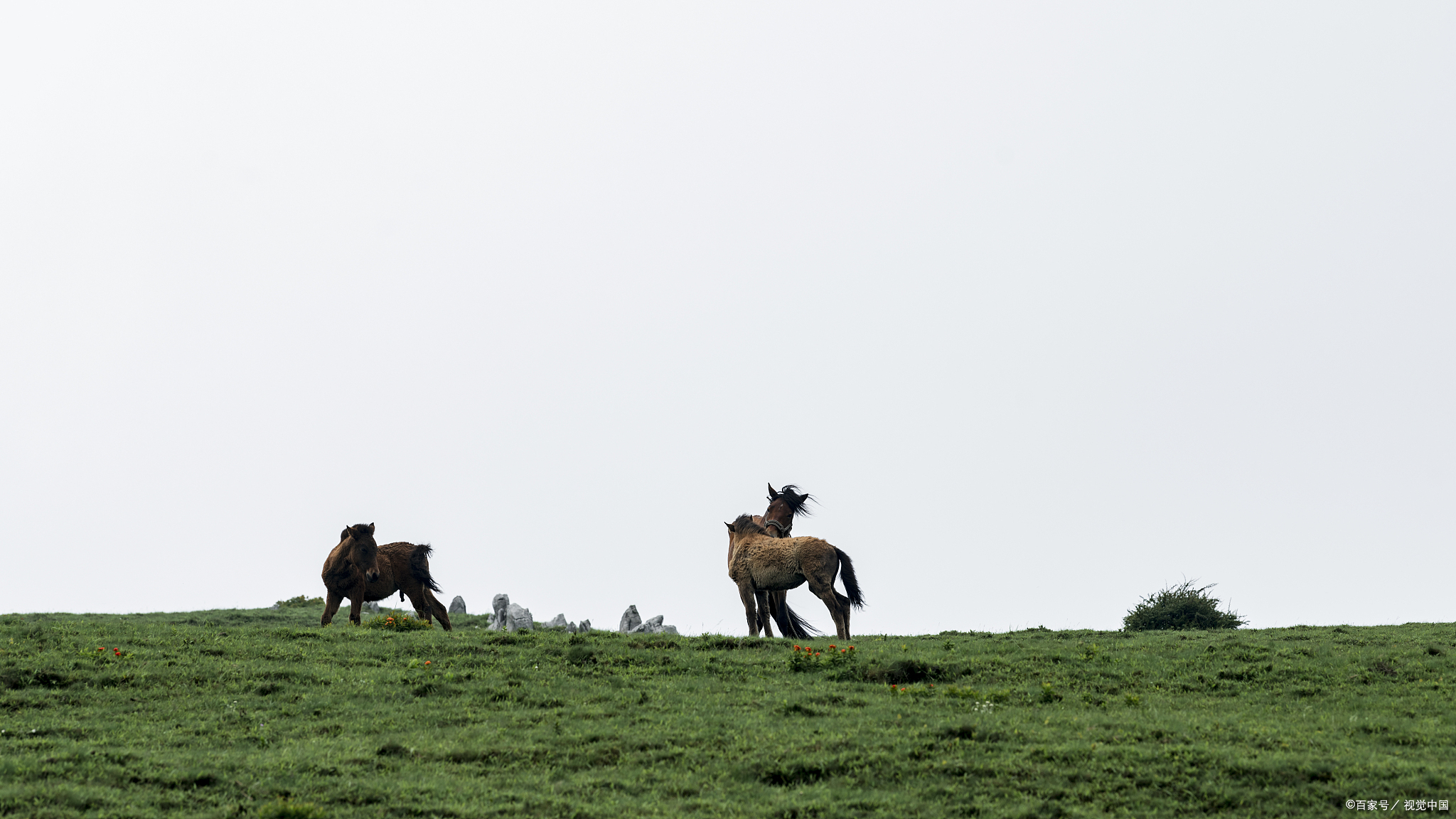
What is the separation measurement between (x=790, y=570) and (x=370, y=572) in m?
10.2

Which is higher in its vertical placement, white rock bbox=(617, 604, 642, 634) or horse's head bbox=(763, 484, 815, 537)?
horse's head bbox=(763, 484, 815, 537)

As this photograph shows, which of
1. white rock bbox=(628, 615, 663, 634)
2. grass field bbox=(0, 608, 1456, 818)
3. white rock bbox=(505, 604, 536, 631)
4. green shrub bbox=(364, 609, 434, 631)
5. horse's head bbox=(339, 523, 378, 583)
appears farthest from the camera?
white rock bbox=(628, 615, 663, 634)

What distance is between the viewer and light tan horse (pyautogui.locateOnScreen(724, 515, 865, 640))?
77.4ft

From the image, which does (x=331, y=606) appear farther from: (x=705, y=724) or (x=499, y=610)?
(x=705, y=724)

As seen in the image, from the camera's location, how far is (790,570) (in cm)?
2391

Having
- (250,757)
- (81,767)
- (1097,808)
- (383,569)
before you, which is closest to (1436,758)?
(1097,808)

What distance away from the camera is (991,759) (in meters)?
13.1

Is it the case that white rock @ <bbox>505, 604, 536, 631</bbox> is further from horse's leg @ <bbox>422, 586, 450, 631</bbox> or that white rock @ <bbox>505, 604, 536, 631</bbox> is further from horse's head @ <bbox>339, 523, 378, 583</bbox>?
horse's head @ <bbox>339, 523, 378, 583</bbox>

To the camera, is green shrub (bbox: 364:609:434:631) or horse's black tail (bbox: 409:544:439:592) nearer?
green shrub (bbox: 364:609:434:631)

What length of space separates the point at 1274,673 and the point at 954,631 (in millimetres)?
7539

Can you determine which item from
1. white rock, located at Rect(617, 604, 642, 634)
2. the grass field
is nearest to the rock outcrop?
white rock, located at Rect(617, 604, 642, 634)

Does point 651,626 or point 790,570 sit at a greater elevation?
point 790,570

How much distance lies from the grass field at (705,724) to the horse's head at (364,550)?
2.81 metres

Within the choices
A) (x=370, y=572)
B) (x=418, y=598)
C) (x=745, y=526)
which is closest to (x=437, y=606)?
(x=418, y=598)
